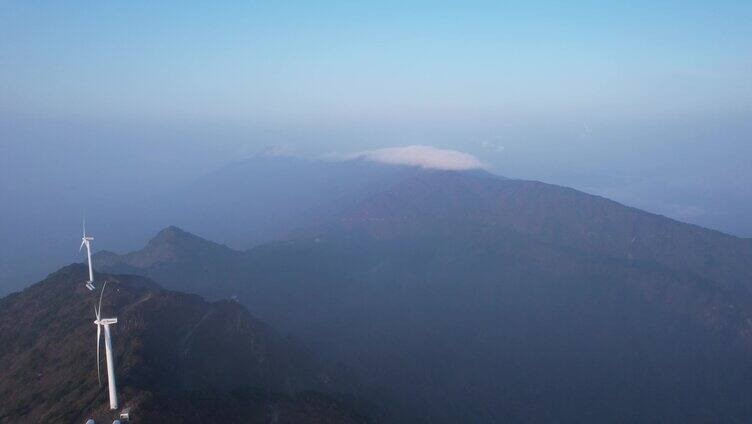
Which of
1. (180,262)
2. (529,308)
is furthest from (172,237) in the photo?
(529,308)

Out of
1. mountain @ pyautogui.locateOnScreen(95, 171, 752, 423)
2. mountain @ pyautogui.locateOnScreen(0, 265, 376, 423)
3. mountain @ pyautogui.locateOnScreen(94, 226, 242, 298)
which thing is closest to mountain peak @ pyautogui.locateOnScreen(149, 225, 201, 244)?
mountain @ pyautogui.locateOnScreen(94, 226, 242, 298)

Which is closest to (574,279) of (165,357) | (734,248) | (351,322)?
(734,248)

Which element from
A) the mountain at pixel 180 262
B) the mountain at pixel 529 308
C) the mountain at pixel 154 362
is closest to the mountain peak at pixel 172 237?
the mountain at pixel 180 262

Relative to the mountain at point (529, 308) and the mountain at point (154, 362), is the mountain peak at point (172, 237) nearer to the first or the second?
the mountain at point (529, 308)

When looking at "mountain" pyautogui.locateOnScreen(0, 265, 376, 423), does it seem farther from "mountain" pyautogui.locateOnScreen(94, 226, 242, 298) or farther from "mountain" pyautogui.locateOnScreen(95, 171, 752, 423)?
"mountain" pyautogui.locateOnScreen(94, 226, 242, 298)

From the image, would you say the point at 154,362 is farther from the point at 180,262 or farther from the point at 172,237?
the point at 172,237
